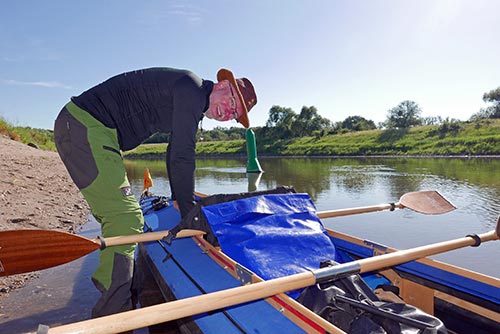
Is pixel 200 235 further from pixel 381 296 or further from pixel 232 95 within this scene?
pixel 381 296

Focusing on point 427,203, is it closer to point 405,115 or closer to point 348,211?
point 348,211

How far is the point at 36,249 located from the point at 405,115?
2485 inches

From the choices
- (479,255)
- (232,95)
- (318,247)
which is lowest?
(479,255)

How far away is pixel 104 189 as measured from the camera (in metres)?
2.64

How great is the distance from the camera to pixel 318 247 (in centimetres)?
281

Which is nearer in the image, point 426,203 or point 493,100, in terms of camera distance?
point 426,203

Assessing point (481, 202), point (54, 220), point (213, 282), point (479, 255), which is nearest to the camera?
point (213, 282)

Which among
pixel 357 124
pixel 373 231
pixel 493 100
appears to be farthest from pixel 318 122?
pixel 373 231

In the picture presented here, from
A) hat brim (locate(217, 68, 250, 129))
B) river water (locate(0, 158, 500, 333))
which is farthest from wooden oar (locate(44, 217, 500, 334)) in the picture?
river water (locate(0, 158, 500, 333))

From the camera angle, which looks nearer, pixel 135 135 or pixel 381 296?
pixel 381 296

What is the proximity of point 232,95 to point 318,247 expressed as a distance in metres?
1.44

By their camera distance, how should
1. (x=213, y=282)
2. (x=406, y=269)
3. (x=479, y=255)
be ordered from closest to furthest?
1. (x=213, y=282)
2. (x=406, y=269)
3. (x=479, y=255)

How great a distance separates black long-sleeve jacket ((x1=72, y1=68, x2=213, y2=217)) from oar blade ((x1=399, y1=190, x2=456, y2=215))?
2.88 meters

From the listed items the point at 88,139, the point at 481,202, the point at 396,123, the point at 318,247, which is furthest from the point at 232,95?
the point at 396,123
